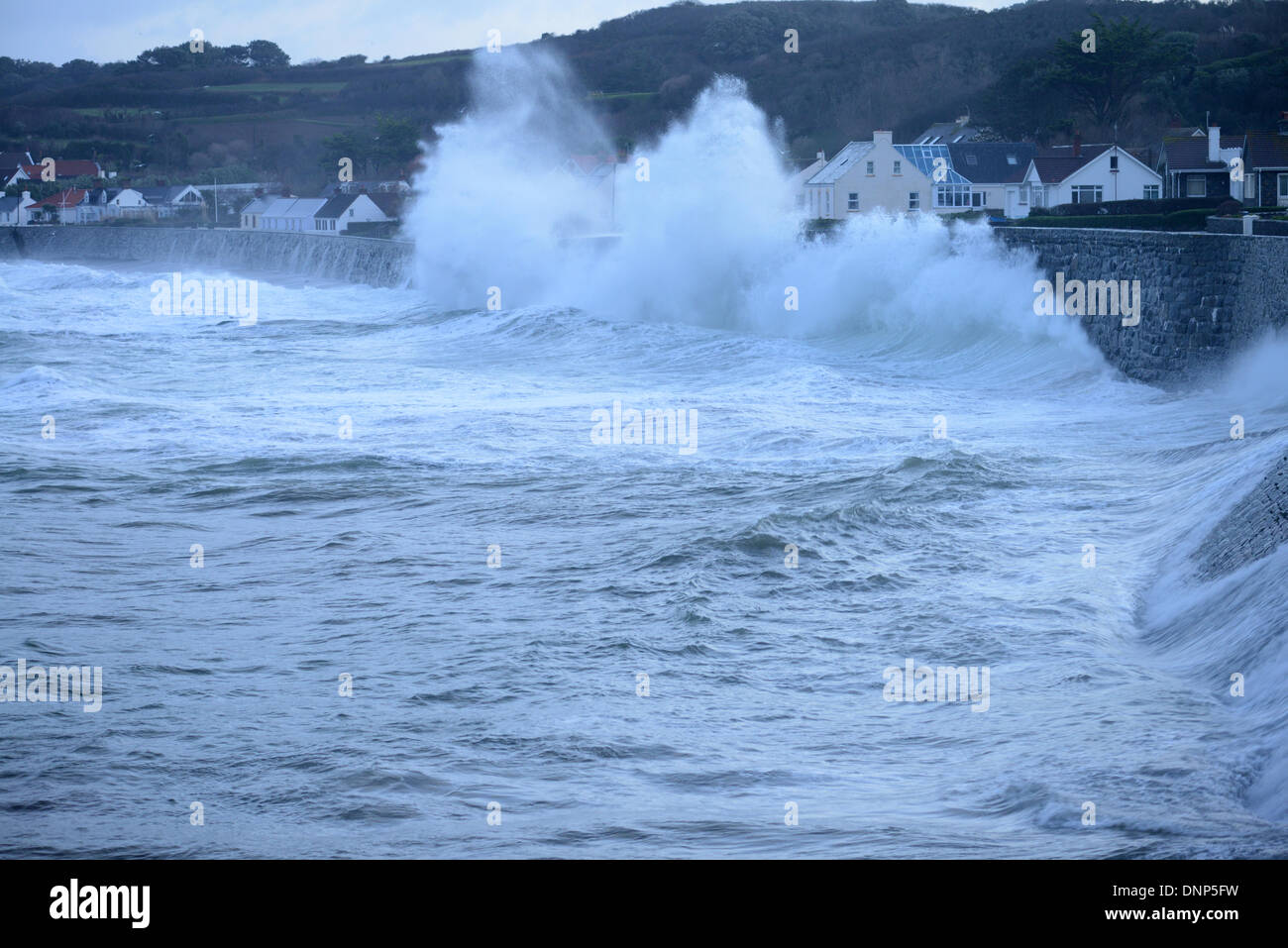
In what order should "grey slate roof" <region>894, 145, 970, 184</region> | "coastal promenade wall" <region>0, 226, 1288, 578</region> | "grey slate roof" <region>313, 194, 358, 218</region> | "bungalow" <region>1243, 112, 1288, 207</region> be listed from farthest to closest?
1. "grey slate roof" <region>313, 194, 358, 218</region>
2. "grey slate roof" <region>894, 145, 970, 184</region>
3. "bungalow" <region>1243, 112, 1288, 207</region>
4. "coastal promenade wall" <region>0, 226, 1288, 578</region>

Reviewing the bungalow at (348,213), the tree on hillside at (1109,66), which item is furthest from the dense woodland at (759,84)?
the bungalow at (348,213)

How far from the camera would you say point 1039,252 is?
870 inches

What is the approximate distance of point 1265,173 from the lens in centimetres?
4106

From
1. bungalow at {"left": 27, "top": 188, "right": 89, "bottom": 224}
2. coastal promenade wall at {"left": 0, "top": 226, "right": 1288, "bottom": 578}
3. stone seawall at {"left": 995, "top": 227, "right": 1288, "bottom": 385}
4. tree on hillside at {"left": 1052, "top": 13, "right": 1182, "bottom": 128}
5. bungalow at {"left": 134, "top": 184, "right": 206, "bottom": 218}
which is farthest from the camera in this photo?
bungalow at {"left": 27, "top": 188, "right": 89, "bottom": 224}

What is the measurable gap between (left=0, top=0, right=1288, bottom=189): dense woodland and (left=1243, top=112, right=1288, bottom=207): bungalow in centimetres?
1790

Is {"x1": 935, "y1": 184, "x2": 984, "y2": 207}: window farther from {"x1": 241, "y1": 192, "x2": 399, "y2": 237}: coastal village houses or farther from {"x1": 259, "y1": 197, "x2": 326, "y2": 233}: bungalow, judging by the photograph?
{"x1": 259, "y1": 197, "x2": 326, "y2": 233}: bungalow

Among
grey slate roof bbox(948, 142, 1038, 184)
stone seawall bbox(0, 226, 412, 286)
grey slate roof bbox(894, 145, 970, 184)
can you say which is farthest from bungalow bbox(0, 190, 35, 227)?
grey slate roof bbox(948, 142, 1038, 184)

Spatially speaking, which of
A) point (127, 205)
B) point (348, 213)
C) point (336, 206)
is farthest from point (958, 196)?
point (127, 205)

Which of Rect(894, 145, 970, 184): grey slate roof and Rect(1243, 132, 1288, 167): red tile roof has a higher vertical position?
Rect(894, 145, 970, 184): grey slate roof

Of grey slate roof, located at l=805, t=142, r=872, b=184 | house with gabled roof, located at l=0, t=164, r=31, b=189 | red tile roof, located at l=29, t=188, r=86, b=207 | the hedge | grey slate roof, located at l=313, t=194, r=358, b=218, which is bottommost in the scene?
the hedge

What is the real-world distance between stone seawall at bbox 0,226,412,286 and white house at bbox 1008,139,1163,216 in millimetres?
22044

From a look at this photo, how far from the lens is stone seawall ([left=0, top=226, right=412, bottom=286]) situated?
48.8m

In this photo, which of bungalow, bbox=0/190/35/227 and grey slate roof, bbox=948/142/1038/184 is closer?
grey slate roof, bbox=948/142/1038/184
